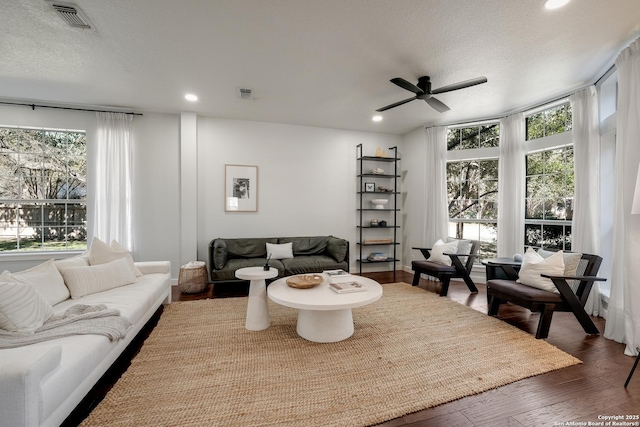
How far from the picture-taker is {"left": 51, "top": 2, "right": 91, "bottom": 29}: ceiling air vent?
2.06 metres

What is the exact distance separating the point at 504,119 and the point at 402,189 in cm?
208

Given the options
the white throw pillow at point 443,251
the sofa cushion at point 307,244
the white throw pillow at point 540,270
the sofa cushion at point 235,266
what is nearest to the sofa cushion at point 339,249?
the sofa cushion at point 307,244

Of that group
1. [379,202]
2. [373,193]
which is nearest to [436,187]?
[379,202]

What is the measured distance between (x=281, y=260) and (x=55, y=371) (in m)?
3.11

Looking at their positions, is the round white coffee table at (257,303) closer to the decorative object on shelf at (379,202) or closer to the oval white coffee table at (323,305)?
the oval white coffee table at (323,305)

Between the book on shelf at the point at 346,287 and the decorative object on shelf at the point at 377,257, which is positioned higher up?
the book on shelf at the point at 346,287

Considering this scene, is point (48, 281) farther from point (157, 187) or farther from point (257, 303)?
point (157, 187)

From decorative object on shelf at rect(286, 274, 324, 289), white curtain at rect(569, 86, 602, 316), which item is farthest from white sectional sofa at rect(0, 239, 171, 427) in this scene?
white curtain at rect(569, 86, 602, 316)

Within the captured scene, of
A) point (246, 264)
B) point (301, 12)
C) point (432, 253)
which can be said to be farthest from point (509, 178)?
point (246, 264)

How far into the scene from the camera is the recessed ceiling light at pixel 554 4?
1984mm

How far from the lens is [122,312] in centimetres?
208

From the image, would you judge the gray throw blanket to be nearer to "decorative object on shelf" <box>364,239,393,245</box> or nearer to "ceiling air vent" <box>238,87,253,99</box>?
"ceiling air vent" <box>238,87,253,99</box>

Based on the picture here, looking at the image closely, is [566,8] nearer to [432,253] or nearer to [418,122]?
[418,122]

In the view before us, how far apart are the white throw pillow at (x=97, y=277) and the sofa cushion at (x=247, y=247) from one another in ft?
5.09
